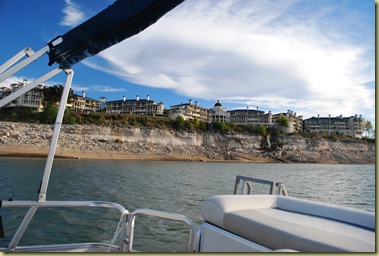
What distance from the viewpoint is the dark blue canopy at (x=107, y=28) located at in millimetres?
2545

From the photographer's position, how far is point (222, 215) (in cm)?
279

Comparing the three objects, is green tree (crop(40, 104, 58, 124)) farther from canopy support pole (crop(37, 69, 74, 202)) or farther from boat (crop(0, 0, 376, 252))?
boat (crop(0, 0, 376, 252))

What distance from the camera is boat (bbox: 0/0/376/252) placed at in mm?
2271

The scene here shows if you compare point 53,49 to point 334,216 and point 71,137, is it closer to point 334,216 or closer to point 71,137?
point 334,216

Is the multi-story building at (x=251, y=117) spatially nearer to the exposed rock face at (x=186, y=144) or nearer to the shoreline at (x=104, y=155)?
the exposed rock face at (x=186, y=144)

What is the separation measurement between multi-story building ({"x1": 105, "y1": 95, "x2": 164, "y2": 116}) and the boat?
101762 millimetres

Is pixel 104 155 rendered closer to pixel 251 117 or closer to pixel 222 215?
pixel 222 215

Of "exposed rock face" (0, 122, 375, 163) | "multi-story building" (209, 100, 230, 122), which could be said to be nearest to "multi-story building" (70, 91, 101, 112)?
"exposed rock face" (0, 122, 375, 163)

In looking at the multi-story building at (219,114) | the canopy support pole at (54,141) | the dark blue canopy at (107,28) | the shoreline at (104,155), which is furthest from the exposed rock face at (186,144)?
the dark blue canopy at (107,28)

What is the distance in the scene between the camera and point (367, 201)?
17047mm

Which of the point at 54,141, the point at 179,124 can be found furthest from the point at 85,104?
the point at 54,141

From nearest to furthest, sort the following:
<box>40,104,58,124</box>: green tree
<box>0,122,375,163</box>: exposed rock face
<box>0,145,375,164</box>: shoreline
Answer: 1. <box>0,145,375,164</box>: shoreline
2. <box>0,122,375,163</box>: exposed rock face
3. <box>40,104,58,124</box>: green tree

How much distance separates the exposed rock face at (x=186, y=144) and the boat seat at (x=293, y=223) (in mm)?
58431

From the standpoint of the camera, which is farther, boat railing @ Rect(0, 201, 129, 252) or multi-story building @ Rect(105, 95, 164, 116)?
multi-story building @ Rect(105, 95, 164, 116)
